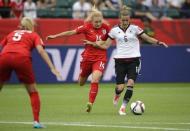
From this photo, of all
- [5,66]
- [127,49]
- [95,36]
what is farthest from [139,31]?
[5,66]

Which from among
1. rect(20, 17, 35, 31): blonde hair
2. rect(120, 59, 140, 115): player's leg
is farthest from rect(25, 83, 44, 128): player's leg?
rect(120, 59, 140, 115): player's leg

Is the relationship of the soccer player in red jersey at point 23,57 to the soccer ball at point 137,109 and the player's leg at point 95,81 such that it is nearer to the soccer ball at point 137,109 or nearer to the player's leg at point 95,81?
the player's leg at point 95,81

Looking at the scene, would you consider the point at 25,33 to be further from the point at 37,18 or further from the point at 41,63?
the point at 37,18

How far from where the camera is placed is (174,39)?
30.9 meters

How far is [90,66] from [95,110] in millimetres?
1079

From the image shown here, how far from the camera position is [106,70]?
27328 millimetres

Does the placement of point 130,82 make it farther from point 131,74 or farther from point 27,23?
point 27,23

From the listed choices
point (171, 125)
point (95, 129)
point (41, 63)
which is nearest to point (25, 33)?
point (95, 129)

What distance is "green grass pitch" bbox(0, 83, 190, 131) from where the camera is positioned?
14211mm

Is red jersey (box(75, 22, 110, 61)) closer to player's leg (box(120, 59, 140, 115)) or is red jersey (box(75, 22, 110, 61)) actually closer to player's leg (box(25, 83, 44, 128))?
player's leg (box(120, 59, 140, 115))

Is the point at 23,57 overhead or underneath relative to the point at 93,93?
overhead

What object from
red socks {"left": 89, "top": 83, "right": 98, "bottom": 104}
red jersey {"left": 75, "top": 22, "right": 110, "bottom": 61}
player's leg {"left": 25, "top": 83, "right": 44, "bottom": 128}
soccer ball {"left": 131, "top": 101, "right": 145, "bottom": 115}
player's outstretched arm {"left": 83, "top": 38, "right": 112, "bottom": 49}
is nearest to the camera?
player's leg {"left": 25, "top": 83, "right": 44, "bottom": 128}

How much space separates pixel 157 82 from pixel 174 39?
350cm

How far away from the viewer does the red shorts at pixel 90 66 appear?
698 inches
